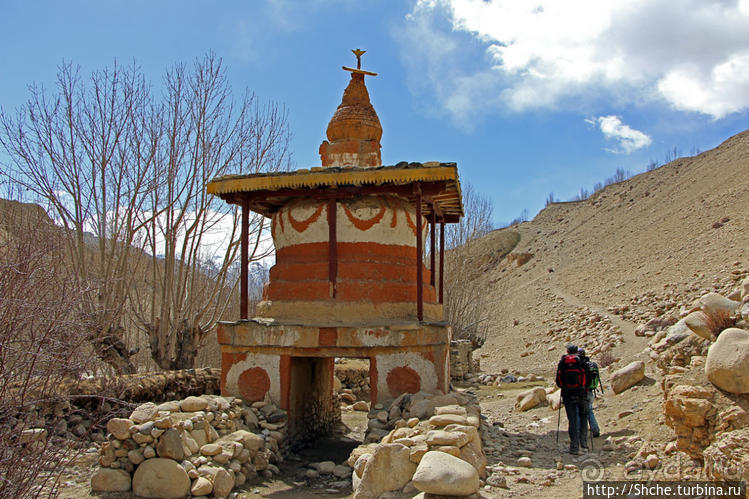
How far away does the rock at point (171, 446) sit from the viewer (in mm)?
6320

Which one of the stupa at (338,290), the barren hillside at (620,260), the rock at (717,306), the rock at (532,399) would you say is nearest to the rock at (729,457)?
the rock at (717,306)

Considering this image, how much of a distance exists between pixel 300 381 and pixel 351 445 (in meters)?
1.64

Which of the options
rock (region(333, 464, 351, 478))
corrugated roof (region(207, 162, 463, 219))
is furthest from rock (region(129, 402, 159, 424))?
corrugated roof (region(207, 162, 463, 219))

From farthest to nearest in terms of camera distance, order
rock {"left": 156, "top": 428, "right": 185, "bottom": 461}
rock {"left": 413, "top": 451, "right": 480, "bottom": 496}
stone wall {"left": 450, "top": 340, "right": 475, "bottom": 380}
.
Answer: stone wall {"left": 450, "top": 340, "right": 475, "bottom": 380}
rock {"left": 156, "top": 428, "right": 185, "bottom": 461}
rock {"left": 413, "top": 451, "right": 480, "bottom": 496}

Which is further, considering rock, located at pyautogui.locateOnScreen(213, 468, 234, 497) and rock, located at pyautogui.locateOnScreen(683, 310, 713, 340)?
rock, located at pyautogui.locateOnScreen(683, 310, 713, 340)

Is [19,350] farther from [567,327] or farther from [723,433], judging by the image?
[567,327]

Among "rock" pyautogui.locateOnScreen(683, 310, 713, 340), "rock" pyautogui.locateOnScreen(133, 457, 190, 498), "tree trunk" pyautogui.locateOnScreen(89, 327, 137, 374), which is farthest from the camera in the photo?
"tree trunk" pyautogui.locateOnScreen(89, 327, 137, 374)

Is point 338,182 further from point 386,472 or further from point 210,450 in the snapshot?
point 386,472

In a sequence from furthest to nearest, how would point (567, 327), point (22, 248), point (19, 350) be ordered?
point (567, 327)
point (22, 248)
point (19, 350)

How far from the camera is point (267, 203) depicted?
33.4 ft

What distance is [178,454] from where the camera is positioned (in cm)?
634

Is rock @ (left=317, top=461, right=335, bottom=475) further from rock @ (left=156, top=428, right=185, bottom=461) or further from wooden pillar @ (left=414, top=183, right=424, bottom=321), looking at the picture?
wooden pillar @ (left=414, top=183, right=424, bottom=321)

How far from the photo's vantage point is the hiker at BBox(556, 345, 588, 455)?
24.3 feet

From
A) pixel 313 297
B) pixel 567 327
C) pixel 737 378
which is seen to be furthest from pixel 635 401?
pixel 567 327
